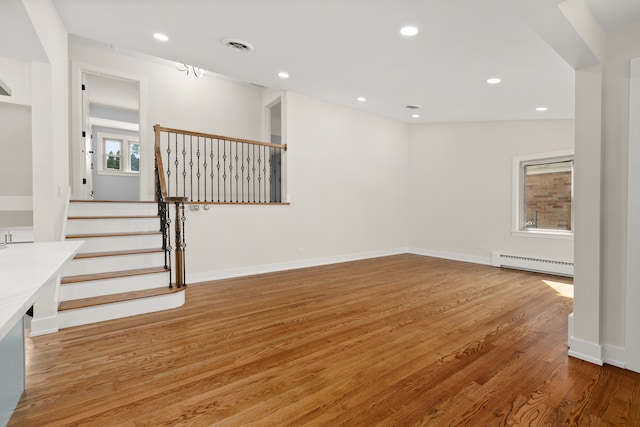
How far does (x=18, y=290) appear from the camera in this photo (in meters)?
0.92

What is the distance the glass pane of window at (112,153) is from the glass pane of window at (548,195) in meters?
8.88

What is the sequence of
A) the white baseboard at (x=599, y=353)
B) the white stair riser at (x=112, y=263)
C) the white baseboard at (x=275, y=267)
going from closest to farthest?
the white baseboard at (x=599, y=353)
the white stair riser at (x=112, y=263)
the white baseboard at (x=275, y=267)

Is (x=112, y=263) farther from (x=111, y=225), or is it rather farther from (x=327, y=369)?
(x=327, y=369)

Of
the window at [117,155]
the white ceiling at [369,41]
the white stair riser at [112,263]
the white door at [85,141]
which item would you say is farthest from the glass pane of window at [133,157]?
the white stair riser at [112,263]

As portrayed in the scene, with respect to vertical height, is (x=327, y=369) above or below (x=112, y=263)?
below

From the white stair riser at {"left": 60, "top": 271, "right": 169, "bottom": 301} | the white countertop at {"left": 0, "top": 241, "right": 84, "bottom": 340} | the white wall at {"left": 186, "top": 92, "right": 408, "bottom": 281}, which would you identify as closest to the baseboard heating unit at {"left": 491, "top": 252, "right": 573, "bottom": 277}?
the white wall at {"left": 186, "top": 92, "right": 408, "bottom": 281}

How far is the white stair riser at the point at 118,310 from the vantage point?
284 cm

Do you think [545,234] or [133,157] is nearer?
[545,234]

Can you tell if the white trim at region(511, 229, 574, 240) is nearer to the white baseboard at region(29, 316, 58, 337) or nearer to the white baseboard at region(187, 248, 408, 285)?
the white baseboard at region(187, 248, 408, 285)

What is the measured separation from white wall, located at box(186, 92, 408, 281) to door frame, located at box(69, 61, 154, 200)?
1.55m

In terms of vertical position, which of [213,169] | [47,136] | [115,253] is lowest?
[115,253]

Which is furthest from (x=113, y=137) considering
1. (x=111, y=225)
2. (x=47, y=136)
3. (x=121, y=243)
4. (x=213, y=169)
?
(x=47, y=136)

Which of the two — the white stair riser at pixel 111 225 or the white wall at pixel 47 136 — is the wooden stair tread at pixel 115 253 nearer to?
the white stair riser at pixel 111 225

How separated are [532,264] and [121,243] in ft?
20.6
